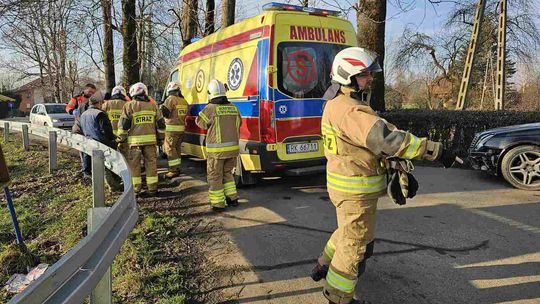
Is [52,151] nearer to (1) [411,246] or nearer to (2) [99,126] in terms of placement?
(2) [99,126]

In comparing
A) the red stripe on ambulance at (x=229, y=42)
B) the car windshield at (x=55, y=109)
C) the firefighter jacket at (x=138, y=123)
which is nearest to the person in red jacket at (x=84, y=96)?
the firefighter jacket at (x=138, y=123)

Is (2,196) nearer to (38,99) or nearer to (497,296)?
(497,296)

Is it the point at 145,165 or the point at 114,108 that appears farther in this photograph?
the point at 114,108

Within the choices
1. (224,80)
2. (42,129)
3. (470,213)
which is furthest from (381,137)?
(42,129)

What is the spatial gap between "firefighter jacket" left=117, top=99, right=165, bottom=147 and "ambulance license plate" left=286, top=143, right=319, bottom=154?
7.34ft

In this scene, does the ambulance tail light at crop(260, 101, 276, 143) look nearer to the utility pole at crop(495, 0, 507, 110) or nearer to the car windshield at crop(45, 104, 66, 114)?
the utility pole at crop(495, 0, 507, 110)

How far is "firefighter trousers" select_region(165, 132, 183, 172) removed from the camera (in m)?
7.69

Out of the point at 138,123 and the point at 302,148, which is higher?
the point at 138,123

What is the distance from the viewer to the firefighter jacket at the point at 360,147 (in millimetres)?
2678

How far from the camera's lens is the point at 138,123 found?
643cm

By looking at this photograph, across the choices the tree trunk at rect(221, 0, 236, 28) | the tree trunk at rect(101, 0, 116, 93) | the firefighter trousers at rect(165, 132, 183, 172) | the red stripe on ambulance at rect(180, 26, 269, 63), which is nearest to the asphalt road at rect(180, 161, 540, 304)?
the firefighter trousers at rect(165, 132, 183, 172)

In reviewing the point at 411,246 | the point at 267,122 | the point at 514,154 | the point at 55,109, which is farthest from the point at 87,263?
the point at 55,109

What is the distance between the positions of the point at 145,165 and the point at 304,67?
9.77ft

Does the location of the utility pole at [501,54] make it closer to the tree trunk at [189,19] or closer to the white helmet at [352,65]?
the tree trunk at [189,19]
